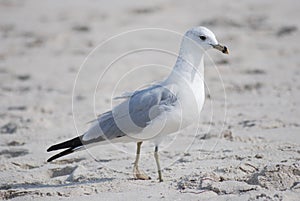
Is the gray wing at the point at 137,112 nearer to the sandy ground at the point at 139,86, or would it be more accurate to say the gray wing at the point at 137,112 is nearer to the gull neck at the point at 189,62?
the gull neck at the point at 189,62

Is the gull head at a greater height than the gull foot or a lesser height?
greater

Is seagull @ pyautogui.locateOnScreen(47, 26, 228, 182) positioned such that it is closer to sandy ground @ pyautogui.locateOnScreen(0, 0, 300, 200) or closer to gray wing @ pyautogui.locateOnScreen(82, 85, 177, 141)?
gray wing @ pyautogui.locateOnScreen(82, 85, 177, 141)

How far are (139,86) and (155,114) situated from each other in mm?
2842

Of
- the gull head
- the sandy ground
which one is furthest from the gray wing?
the gull head

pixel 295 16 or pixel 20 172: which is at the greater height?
pixel 295 16

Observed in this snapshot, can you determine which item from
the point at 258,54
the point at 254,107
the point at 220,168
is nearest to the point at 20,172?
the point at 220,168

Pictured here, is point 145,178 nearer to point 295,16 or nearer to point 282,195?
point 282,195

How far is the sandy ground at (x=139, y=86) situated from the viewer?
429 centimetres

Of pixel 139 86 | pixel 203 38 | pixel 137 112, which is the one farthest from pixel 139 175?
pixel 139 86

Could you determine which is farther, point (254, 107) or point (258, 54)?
point (258, 54)

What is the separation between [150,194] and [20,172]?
117 centimetres

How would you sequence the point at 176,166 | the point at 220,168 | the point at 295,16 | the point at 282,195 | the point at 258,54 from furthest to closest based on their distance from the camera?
the point at 295,16
the point at 258,54
the point at 176,166
the point at 220,168
the point at 282,195

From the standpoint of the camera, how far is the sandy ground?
4.29 meters

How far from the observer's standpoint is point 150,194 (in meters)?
4.10
